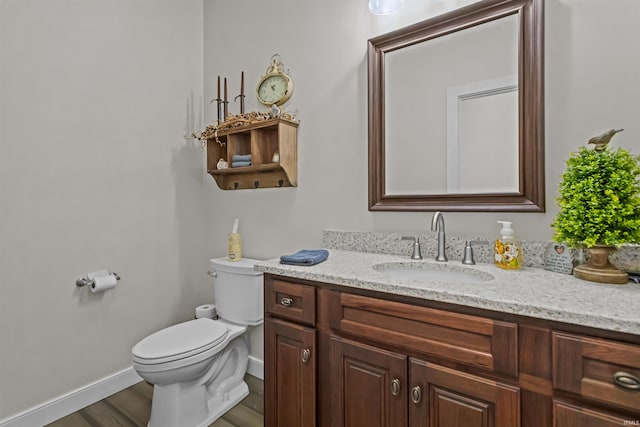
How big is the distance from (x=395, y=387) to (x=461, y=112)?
3.71 ft

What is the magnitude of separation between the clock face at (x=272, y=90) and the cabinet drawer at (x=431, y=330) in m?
1.33

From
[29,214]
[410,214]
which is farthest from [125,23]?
[410,214]

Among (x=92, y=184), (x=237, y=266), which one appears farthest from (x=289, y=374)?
(x=92, y=184)

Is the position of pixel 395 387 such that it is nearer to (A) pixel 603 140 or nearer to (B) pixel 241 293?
(A) pixel 603 140

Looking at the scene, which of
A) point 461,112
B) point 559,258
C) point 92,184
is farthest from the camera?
point 92,184

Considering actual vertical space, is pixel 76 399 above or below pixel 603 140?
below

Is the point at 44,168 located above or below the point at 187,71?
below

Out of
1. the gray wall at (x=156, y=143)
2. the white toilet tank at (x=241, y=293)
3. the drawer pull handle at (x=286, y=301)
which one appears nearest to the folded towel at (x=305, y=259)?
the drawer pull handle at (x=286, y=301)

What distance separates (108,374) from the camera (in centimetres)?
188

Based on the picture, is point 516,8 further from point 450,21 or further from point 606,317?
point 606,317

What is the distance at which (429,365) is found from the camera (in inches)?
36.5

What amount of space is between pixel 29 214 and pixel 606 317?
2.32m

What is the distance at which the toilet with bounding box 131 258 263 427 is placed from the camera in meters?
1.46

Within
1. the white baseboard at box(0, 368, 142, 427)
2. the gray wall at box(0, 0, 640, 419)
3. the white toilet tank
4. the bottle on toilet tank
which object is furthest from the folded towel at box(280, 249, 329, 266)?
the white baseboard at box(0, 368, 142, 427)
